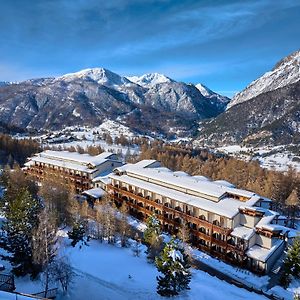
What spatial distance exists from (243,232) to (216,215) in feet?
→ 16.2

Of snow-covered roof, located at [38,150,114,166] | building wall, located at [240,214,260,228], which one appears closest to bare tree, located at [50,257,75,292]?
building wall, located at [240,214,260,228]

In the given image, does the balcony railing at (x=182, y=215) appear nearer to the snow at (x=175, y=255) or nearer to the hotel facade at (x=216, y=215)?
the hotel facade at (x=216, y=215)

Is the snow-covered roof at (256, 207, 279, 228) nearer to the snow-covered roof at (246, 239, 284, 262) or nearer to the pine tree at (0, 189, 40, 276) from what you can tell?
the snow-covered roof at (246, 239, 284, 262)

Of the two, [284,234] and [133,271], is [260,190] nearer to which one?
[284,234]

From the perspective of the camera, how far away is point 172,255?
110 ft

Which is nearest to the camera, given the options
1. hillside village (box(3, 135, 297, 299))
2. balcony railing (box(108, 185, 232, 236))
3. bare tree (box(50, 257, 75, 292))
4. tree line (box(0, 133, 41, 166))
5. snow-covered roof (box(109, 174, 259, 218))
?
bare tree (box(50, 257, 75, 292))

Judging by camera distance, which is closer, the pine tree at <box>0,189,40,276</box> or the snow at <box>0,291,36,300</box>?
the snow at <box>0,291,36,300</box>

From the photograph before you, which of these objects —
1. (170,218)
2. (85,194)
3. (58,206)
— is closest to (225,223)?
(170,218)

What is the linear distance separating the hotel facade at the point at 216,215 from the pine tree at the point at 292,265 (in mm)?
2993

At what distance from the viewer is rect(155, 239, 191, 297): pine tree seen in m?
33.7

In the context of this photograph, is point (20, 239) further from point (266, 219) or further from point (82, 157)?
point (82, 157)

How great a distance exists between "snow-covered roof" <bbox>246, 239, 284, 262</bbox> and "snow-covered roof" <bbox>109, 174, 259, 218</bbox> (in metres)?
5.74

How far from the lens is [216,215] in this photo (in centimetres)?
5103

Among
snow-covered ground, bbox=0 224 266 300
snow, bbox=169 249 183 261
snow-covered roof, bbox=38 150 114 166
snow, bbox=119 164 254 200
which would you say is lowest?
snow-covered ground, bbox=0 224 266 300
